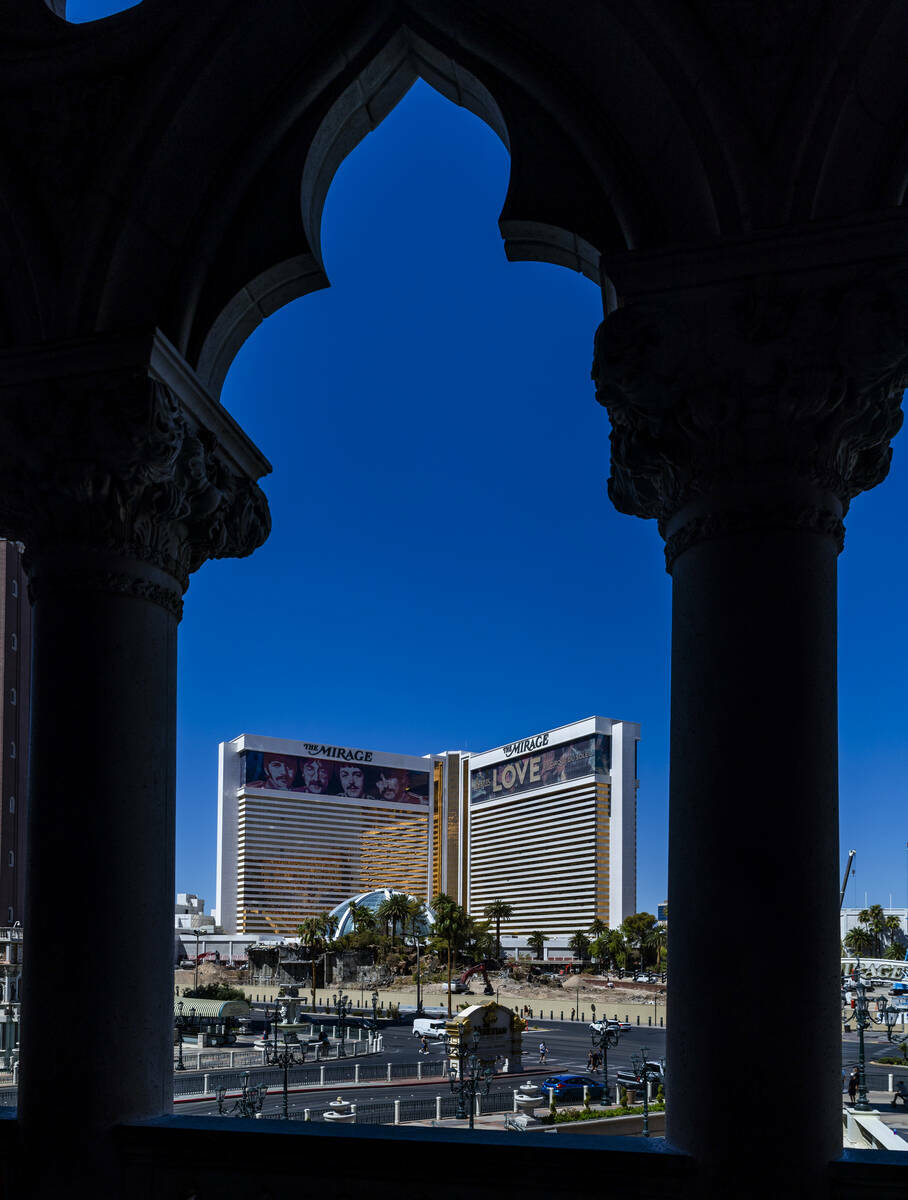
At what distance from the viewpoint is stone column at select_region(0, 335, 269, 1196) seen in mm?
2869

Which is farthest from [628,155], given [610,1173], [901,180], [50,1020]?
[50,1020]

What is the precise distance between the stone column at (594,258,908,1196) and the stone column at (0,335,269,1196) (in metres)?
1.30

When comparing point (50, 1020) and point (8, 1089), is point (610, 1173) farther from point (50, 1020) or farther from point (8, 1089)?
point (8, 1089)

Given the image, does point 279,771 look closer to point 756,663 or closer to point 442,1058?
point 442,1058

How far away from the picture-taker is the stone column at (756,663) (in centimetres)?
240

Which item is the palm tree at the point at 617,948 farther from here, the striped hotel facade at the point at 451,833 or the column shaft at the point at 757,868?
the column shaft at the point at 757,868

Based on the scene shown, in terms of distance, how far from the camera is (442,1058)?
109 ft

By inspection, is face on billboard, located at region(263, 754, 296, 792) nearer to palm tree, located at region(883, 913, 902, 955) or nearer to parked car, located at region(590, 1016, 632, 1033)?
palm tree, located at region(883, 913, 902, 955)

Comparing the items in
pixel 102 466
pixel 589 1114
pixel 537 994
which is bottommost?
pixel 537 994

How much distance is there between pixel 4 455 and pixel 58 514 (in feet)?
0.78

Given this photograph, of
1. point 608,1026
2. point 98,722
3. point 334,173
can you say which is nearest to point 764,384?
point 334,173

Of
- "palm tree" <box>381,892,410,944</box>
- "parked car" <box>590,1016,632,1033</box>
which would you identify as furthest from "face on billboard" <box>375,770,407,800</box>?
"parked car" <box>590,1016,632,1033</box>

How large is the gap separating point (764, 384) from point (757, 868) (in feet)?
3.61

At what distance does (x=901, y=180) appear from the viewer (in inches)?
104
